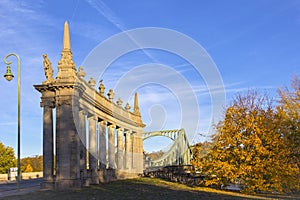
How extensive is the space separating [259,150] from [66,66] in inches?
638

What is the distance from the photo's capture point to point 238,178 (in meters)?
31.9

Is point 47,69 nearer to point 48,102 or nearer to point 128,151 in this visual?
point 48,102

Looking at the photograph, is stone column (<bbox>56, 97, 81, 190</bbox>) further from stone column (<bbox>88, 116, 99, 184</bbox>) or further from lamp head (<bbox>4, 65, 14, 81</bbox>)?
stone column (<bbox>88, 116, 99, 184</bbox>)

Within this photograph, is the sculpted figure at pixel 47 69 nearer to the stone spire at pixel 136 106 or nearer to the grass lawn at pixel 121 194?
the grass lawn at pixel 121 194

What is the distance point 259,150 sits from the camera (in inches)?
1152

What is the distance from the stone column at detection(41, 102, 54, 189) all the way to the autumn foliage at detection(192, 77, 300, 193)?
1350 cm

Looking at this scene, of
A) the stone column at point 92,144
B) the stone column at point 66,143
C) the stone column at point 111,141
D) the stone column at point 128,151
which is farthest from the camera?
the stone column at point 128,151

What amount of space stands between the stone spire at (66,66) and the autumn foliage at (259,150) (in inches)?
539

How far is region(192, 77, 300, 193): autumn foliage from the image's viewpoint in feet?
96.6

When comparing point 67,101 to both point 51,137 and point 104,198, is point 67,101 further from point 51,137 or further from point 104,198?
point 104,198

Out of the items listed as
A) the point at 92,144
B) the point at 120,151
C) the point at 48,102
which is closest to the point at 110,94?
the point at 120,151

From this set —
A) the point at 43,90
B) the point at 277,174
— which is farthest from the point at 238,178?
the point at 43,90

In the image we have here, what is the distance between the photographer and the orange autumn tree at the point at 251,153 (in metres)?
29.5

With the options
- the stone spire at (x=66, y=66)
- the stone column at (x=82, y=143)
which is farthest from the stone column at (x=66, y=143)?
the stone column at (x=82, y=143)
